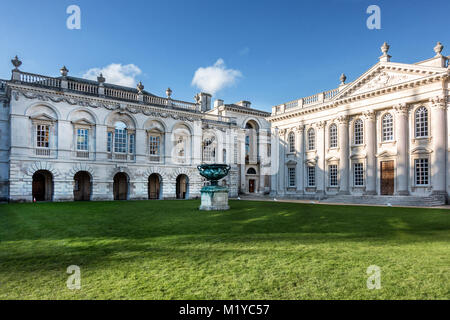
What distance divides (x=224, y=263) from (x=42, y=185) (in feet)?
94.8

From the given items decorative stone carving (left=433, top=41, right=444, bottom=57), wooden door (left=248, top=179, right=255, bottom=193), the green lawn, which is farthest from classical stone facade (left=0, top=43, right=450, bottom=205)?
the green lawn

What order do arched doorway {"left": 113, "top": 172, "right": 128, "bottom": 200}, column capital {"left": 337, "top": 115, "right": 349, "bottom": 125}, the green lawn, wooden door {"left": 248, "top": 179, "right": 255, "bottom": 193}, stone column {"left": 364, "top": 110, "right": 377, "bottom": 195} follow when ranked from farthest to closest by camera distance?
wooden door {"left": 248, "top": 179, "right": 255, "bottom": 193} < arched doorway {"left": 113, "top": 172, "right": 128, "bottom": 200} < column capital {"left": 337, "top": 115, "right": 349, "bottom": 125} < stone column {"left": 364, "top": 110, "right": 377, "bottom": 195} < the green lawn

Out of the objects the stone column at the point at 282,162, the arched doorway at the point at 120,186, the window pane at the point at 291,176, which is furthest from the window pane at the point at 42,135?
the window pane at the point at 291,176

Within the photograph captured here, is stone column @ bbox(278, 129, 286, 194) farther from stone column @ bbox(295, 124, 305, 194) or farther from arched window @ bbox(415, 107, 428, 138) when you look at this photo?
arched window @ bbox(415, 107, 428, 138)

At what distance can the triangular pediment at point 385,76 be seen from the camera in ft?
81.5

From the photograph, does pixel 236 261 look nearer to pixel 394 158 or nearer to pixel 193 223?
pixel 193 223

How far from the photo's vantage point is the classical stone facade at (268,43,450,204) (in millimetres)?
24047

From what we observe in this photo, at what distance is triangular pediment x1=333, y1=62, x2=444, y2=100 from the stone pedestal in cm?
1969

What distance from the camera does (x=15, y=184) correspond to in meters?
24.8

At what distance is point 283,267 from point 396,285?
65.4 inches

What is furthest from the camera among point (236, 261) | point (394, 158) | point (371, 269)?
point (394, 158)

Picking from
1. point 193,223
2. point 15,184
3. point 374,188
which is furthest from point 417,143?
point 15,184

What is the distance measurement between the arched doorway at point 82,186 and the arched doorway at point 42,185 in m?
2.28

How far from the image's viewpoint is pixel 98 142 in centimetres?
2905
